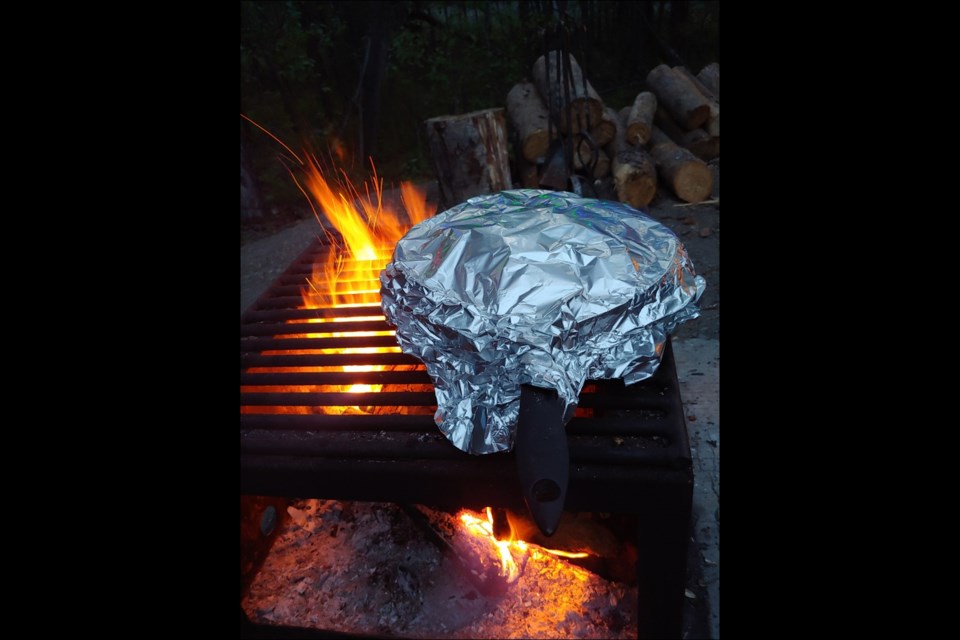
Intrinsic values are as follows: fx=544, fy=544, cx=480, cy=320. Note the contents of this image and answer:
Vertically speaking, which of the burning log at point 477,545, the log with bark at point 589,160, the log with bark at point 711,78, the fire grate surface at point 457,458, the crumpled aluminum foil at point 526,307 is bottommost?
the burning log at point 477,545

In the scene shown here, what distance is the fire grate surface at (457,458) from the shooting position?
4.36 ft

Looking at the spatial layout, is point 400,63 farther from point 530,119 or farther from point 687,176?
point 687,176

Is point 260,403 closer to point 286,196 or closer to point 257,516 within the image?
point 257,516

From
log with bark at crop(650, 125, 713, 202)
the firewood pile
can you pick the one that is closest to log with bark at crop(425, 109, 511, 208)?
the firewood pile

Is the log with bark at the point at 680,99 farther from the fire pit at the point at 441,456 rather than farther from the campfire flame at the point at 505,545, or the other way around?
the campfire flame at the point at 505,545

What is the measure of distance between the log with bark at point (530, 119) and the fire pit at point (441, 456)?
3.42 m

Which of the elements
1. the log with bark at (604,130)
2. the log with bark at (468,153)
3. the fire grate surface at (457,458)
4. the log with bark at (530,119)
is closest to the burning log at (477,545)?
the fire grate surface at (457,458)

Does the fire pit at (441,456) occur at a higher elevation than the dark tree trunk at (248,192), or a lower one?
lower

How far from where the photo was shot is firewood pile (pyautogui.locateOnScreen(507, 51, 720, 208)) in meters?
4.62

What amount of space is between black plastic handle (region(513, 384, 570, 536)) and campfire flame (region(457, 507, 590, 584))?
2.69 ft

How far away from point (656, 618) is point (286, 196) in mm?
5731

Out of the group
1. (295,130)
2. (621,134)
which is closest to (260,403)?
(621,134)

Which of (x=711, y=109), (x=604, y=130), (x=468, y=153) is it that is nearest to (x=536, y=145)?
(x=604, y=130)

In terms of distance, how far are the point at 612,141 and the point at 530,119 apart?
32.7 inches
